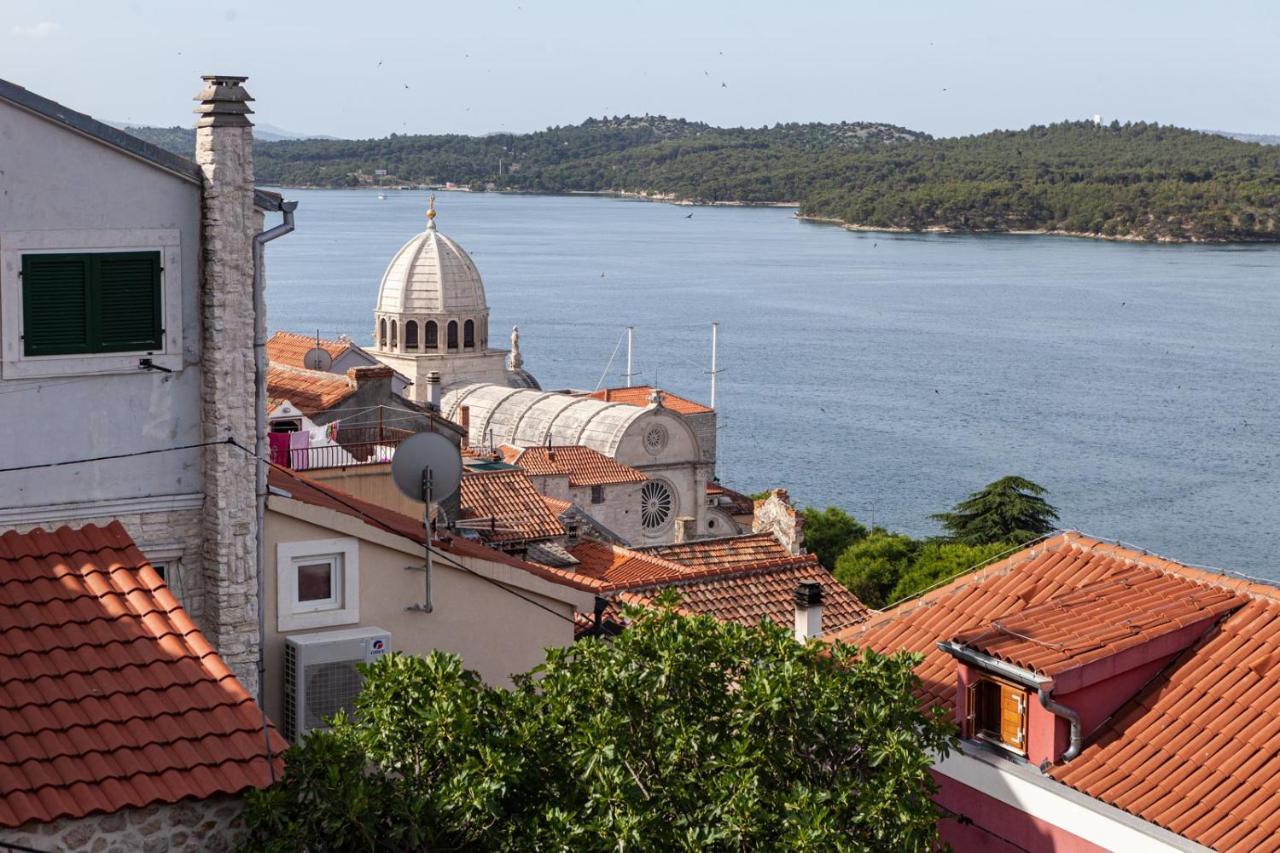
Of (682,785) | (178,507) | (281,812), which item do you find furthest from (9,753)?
(682,785)

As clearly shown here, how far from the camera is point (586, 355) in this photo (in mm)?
103812

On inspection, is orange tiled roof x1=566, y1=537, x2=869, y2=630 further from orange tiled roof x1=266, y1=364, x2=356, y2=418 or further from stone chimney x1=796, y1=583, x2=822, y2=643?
orange tiled roof x1=266, y1=364, x2=356, y2=418

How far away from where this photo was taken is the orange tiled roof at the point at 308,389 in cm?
2561

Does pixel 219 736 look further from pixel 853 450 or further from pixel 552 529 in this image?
pixel 853 450

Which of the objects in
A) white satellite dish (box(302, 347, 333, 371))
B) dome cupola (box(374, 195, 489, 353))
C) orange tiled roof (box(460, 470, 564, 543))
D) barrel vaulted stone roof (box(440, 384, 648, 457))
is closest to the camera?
orange tiled roof (box(460, 470, 564, 543))

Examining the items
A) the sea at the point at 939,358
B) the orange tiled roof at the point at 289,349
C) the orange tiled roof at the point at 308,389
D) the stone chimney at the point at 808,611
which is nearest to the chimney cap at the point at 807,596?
the stone chimney at the point at 808,611

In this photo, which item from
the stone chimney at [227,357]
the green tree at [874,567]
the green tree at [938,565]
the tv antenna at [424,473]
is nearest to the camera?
the stone chimney at [227,357]

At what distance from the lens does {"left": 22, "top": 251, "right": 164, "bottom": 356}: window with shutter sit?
9117mm

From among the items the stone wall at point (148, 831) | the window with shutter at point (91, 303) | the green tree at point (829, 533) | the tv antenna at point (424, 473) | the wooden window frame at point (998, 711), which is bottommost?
the green tree at point (829, 533)

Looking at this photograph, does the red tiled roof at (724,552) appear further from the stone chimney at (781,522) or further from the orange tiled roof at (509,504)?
the stone chimney at (781,522)

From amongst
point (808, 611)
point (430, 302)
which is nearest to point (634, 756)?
point (808, 611)

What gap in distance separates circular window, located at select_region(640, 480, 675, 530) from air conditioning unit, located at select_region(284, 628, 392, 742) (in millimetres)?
35462

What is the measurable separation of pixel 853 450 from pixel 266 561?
218 feet

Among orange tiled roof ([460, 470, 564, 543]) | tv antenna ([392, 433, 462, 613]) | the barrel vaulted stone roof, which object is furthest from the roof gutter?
the barrel vaulted stone roof
